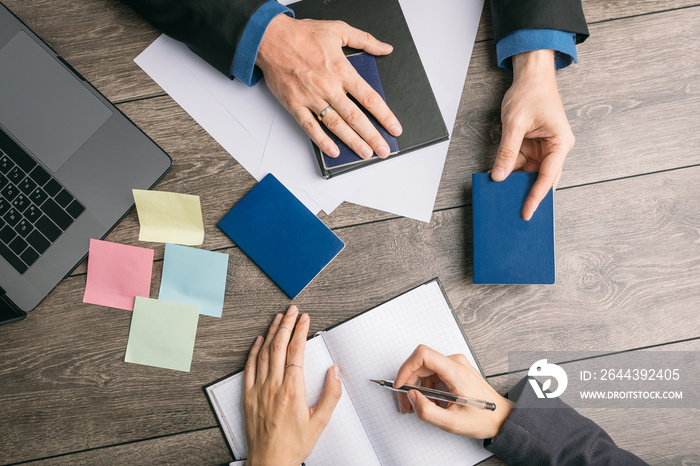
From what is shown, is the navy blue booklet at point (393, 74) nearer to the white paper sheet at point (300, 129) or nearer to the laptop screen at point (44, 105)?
the white paper sheet at point (300, 129)

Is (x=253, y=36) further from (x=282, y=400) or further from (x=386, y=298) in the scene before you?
(x=282, y=400)

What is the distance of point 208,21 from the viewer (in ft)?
2.83

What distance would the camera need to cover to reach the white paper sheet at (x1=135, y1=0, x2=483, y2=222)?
935 millimetres

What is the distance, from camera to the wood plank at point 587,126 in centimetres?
94

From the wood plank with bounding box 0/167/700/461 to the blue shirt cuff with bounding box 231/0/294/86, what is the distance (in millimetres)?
347

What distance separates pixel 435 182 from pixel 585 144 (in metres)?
0.30

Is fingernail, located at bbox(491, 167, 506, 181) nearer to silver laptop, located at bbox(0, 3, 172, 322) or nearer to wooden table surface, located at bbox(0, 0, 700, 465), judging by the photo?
Result: wooden table surface, located at bbox(0, 0, 700, 465)

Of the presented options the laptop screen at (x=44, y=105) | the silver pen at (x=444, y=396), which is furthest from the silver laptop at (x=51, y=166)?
the silver pen at (x=444, y=396)

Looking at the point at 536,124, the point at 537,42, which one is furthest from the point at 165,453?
the point at 537,42

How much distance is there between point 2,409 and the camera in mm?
923

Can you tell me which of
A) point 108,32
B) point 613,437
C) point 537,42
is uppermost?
point 108,32

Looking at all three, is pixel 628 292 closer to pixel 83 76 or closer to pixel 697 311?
pixel 697 311

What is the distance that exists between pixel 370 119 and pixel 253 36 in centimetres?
26

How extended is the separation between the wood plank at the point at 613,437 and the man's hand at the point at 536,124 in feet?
1.43
